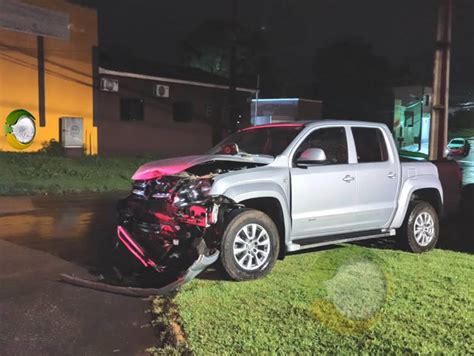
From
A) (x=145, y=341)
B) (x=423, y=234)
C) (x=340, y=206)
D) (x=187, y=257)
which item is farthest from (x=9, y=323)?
(x=423, y=234)

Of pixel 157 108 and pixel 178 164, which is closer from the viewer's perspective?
pixel 178 164

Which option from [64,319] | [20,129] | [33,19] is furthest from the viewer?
[33,19]

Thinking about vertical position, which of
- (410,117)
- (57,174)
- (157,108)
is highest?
(410,117)

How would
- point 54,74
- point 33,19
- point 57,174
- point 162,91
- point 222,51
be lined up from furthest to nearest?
point 222,51 → point 162,91 → point 54,74 → point 33,19 → point 57,174

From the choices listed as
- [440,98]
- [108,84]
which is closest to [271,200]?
[440,98]

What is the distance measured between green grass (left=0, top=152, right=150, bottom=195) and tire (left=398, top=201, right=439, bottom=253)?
35.0 ft

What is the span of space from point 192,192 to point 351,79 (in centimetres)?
5995

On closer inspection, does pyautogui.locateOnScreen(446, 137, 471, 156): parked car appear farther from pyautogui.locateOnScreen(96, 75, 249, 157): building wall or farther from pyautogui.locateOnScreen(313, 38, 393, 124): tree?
pyautogui.locateOnScreen(313, 38, 393, 124): tree

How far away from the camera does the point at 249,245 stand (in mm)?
6508

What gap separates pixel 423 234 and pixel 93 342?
17.2ft

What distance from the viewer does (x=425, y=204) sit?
8492 millimetres

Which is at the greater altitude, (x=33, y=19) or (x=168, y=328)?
(x=33, y=19)

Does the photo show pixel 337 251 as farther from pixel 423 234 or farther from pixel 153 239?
pixel 153 239

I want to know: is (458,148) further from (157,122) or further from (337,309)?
(337,309)
